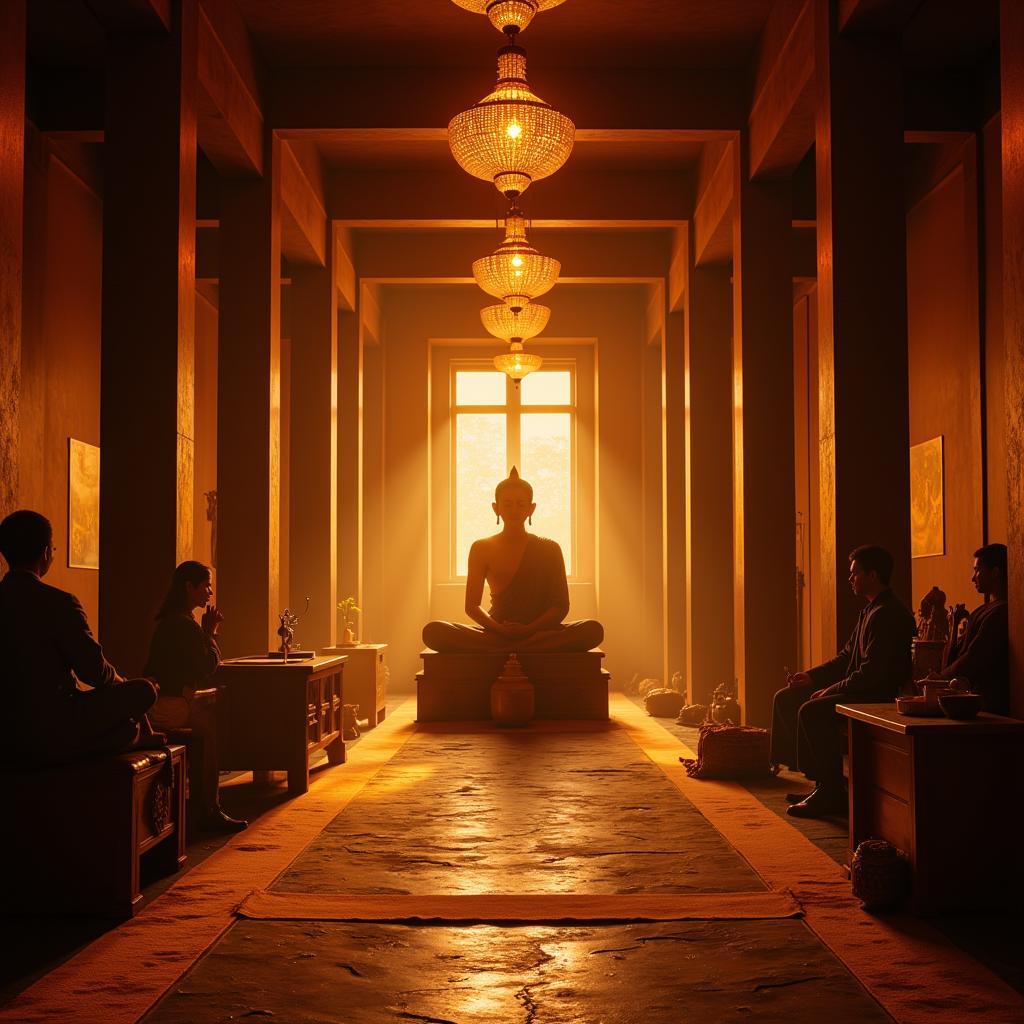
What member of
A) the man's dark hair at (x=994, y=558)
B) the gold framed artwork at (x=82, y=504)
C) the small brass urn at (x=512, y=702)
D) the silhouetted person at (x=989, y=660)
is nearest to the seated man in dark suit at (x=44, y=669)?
the silhouetted person at (x=989, y=660)

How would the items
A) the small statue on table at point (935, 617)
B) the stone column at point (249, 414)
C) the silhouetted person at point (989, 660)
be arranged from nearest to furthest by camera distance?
the silhouetted person at point (989, 660), the small statue on table at point (935, 617), the stone column at point (249, 414)

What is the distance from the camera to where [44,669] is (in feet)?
13.0

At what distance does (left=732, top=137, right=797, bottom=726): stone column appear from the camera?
8680mm

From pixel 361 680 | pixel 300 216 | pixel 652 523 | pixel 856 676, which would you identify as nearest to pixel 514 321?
pixel 300 216

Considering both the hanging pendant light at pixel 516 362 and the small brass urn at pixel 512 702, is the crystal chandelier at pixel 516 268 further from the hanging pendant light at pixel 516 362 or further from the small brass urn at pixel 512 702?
the small brass urn at pixel 512 702

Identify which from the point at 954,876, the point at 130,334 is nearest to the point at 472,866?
the point at 954,876

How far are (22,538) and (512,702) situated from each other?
229 inches

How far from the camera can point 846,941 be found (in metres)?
3.65

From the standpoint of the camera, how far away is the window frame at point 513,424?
15414 millimetres

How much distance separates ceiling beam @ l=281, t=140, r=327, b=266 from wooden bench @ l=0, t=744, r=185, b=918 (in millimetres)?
6014

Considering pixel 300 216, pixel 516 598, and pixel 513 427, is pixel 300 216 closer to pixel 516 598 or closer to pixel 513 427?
pixel 516 598

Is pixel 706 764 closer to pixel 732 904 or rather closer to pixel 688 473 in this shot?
pixel 732 904

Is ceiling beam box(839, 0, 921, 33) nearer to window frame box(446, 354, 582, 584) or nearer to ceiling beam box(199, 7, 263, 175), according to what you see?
ceiling beam box(199, 7, 263, 175)

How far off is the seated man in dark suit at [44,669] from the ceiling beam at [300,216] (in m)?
5.64
